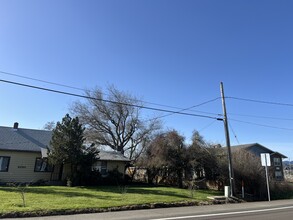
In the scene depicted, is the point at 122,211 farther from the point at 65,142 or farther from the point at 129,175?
the point at 129,175

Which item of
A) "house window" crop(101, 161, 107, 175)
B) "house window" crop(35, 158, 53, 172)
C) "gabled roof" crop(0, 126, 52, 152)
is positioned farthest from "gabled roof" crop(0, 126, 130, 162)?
"house window" crop(35, 158, 53, 172)

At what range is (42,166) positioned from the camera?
25.5 metres

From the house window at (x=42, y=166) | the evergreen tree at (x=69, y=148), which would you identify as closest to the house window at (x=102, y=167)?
the house window at (x=42, y=166)

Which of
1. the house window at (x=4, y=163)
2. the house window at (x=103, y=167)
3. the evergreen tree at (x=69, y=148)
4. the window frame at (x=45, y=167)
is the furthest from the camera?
the house window at (x=103, y=167)

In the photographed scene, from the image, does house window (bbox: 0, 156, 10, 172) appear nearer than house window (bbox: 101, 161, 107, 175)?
Yes

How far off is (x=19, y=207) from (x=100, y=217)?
3758mm

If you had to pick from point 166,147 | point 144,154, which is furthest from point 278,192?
point 144,154

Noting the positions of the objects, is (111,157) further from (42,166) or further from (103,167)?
(42,166)

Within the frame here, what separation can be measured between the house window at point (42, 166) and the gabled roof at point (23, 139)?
45.5 inches

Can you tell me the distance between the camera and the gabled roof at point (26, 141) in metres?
24.6

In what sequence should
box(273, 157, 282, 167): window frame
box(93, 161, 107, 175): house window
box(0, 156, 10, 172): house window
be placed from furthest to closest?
box(273, 157, 282, 167): window frame < box(93, 161, 107, 175): house window < box(0, 156, 10, 172): house window

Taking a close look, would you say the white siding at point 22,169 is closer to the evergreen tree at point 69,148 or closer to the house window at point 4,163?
the house window at point 4,163

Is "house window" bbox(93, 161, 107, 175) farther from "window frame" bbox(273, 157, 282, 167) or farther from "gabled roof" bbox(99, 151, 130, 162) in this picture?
"window frame" bbox(273, 157, 282, 167)

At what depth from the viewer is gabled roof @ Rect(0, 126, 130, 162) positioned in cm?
2458
